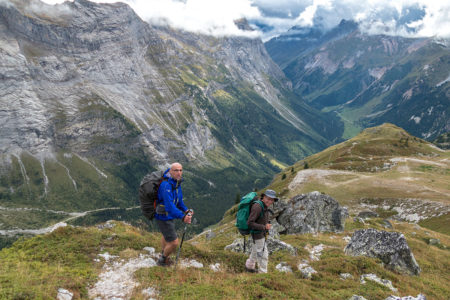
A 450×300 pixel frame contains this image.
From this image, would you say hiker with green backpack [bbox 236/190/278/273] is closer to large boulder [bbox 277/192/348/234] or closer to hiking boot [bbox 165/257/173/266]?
hiking boot [bbox 165/257/173/266]

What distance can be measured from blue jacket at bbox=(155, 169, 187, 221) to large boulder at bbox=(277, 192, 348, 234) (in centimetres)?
2495

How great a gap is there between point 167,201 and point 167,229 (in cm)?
Answer: 202

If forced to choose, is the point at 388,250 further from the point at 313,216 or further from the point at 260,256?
the point at 313,216

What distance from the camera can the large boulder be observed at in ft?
116

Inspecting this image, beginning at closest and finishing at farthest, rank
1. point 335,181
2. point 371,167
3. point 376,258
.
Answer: point 376,258 < point 335,181 < point 371,167

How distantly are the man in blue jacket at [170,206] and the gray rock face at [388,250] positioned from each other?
14.9 meters

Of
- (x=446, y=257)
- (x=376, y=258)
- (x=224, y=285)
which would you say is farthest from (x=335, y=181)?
(x=224, y=285)

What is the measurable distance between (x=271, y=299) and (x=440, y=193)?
67.8 metres

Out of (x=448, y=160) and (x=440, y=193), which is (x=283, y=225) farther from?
(x=448, y=160)

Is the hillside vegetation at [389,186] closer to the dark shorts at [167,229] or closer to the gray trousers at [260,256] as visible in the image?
the gray trousers at [260,256]

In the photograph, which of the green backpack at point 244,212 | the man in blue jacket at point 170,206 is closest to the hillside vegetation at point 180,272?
the man in blue jacket at point 170,206

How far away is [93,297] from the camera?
40.1 feet

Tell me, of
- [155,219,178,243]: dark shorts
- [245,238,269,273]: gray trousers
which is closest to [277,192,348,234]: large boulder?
[245,238,269,273]: gray trousers

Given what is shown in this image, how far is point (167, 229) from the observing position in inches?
572
